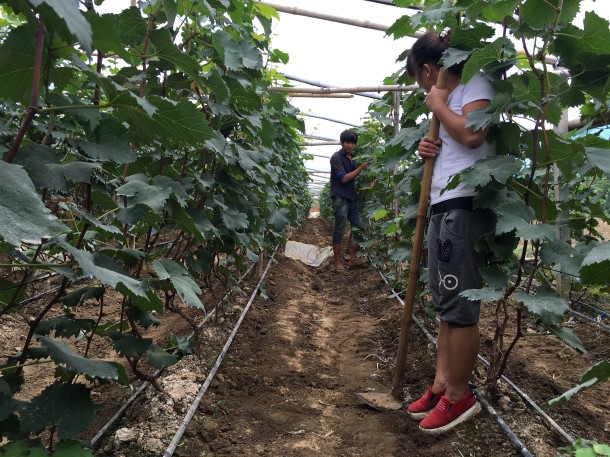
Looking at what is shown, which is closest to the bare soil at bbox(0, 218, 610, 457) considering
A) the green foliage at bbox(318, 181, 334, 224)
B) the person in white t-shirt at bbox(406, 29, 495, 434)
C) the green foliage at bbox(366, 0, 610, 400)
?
the person in white t-shirt at bbox(406, 29, 495, 434)

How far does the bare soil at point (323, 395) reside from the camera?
2168 millimetres

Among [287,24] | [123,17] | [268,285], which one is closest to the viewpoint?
[123,17]

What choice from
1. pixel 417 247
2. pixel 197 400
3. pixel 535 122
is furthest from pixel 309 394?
pixel 535 122

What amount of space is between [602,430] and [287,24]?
734cm

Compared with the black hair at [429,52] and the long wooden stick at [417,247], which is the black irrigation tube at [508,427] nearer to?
the long wooden stick at [417,247]

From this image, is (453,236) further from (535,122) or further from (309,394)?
(309,394)

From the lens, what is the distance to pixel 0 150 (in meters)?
1.28

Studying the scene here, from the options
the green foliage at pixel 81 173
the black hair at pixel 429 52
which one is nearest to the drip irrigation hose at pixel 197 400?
the green foliage at pixel 81 173

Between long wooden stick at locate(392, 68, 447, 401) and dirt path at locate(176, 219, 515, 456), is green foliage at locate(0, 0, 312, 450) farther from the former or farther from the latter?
long wooden stick at locate(392, 68, 447, 401)

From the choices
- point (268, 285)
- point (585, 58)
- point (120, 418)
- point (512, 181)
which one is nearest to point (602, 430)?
point (512, 181)

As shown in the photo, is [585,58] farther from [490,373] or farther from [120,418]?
[120,418]

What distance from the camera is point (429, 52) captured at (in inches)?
94.2

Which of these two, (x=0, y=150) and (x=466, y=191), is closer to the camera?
(x=0, y=150)

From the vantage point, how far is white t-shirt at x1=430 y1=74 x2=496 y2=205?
2133 mm
